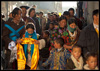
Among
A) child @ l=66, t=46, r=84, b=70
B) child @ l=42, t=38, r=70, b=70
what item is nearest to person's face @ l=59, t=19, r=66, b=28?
child @ l=42, t=38, r=70, b=70

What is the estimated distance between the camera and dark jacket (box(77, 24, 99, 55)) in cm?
318

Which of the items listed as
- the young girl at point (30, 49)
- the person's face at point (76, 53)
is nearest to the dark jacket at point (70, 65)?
the person's face at point (76, 53)

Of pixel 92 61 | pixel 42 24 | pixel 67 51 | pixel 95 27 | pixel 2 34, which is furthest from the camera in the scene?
pixel 42 24

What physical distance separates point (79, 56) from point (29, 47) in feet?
4.10

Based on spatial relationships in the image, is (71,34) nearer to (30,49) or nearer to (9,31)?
(30,49)

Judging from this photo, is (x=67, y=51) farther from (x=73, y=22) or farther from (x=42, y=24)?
(x=42, y=24)

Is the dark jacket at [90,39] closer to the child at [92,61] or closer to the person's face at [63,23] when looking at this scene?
the child at [92,61]

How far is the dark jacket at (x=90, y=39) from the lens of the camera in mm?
3178

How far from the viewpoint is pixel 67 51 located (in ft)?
11.2

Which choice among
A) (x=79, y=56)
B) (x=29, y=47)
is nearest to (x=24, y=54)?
(x=29, y=47)

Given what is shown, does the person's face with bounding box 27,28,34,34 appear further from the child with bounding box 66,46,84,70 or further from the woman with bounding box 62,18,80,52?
the child with bounding box 66,46,84,70

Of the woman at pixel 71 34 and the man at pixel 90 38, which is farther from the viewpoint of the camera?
the woman at pixel 71 34

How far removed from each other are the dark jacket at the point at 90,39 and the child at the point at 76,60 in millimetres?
161

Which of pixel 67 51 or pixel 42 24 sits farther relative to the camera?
pixel 42 24
